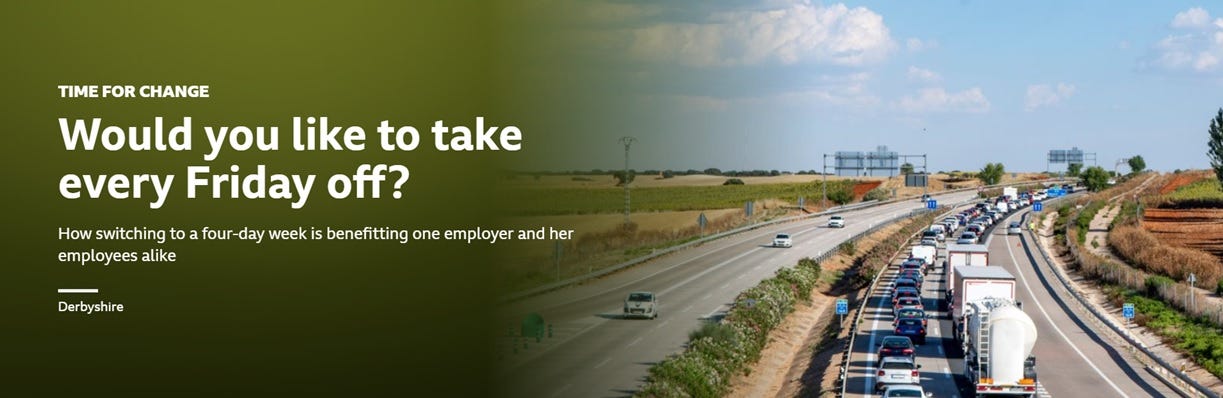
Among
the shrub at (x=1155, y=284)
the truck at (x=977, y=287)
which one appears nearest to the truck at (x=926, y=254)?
the shrub at (x=1155, y=284)

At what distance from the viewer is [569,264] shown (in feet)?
116

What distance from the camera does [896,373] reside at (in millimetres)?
34281

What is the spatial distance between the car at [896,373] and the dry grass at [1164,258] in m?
32.5

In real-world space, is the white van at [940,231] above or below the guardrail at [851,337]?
above

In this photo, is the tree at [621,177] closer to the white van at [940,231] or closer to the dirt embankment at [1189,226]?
the dirt embankment at [1189,226]

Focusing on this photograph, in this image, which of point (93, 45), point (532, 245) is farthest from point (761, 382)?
point (93, 45)

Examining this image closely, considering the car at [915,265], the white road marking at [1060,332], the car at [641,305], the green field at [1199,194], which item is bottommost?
the white road marking at [1060,332]

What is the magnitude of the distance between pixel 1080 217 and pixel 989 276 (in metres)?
71.5

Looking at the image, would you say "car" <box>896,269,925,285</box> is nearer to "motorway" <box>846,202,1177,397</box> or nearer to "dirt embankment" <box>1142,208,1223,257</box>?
"motorway" <box>846,202,1177,397</box>

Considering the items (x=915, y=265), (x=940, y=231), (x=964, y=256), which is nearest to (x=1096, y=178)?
(x=940, y=231)
